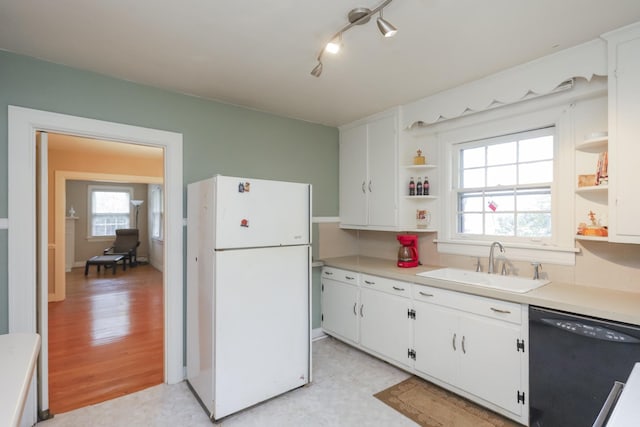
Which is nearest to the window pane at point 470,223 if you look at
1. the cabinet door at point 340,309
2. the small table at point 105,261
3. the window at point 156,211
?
the cabinet door at point 340,309

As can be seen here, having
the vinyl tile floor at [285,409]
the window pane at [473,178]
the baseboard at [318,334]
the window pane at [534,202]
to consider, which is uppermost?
the window pane at [473,178]

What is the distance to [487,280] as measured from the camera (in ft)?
8.58

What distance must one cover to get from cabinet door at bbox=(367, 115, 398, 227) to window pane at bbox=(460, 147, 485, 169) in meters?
0.61

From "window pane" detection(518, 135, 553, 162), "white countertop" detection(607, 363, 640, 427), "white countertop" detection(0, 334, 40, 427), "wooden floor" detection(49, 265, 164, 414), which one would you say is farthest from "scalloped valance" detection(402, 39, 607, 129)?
"wooden floor" detection(49, 265, 164, 414)

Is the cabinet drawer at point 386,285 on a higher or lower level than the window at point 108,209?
lower

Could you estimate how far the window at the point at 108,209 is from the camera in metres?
8.40

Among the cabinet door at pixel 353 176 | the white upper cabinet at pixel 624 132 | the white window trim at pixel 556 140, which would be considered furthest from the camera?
the cabinet door at pixel 353 176

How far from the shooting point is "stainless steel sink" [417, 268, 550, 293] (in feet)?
7.68

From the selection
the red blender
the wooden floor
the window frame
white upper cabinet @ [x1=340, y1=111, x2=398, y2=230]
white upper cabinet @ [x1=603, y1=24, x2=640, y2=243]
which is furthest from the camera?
the window frame

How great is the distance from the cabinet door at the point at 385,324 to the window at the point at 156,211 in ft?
21.2

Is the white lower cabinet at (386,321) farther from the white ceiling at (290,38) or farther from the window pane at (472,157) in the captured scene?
the white ceiling at (290,38)

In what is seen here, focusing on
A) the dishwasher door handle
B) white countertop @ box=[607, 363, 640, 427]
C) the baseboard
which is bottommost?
the baseboard

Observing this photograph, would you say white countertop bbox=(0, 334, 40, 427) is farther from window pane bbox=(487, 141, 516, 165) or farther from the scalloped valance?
window pane bbox=(487, 141, 516, 165)

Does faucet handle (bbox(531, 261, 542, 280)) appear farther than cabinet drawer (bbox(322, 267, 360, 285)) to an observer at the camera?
No
